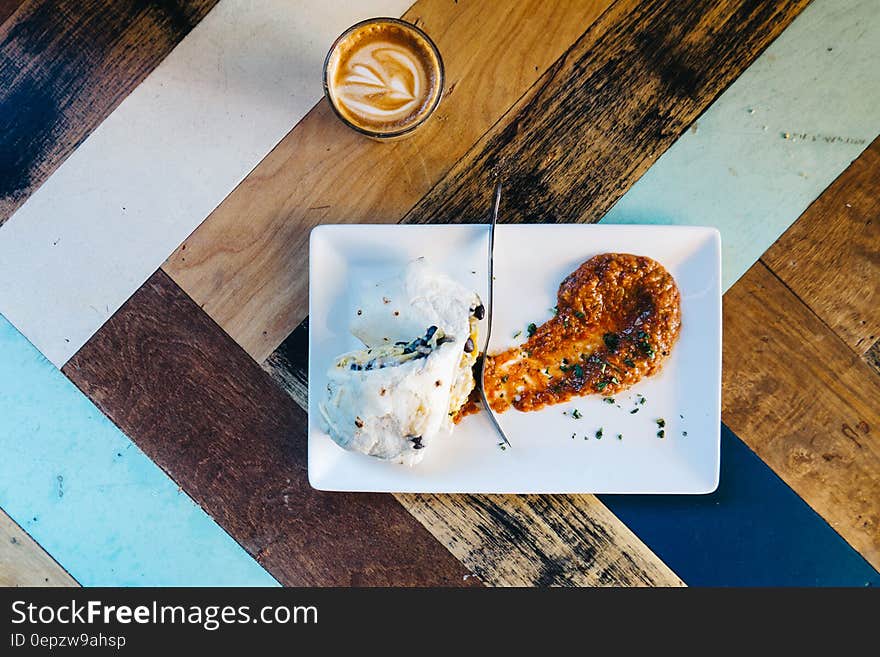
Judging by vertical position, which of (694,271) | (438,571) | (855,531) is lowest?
(855,531)

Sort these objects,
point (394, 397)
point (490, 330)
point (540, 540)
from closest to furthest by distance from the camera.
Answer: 1. point (394, 397)
2. point (490, 330)
3. point (540, 540)

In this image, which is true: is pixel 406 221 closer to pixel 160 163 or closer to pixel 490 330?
pixel 490 330

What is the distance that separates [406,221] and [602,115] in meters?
0.40

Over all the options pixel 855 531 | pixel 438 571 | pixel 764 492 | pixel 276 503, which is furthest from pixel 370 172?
pixel 855 531

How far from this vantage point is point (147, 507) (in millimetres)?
1307

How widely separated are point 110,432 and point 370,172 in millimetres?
697

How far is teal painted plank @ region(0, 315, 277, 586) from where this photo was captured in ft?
4.27

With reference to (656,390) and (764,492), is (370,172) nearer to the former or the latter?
(656,390)

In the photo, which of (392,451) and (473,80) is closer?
(392,451)

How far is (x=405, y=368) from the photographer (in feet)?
3.53

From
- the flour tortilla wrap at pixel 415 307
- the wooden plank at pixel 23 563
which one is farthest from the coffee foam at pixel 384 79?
the wooden plank at pixel 23 563

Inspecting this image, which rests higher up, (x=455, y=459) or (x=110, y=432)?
(x=110, y=432)

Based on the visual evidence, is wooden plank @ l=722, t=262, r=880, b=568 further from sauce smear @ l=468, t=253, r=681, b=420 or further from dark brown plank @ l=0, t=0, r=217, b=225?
dark brown plank @ l=0, t=0, r=217, b=225

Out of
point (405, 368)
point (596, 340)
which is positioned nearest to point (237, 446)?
point (405, 368)
